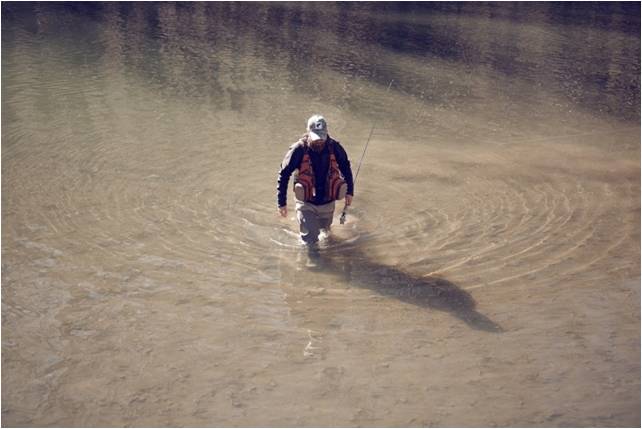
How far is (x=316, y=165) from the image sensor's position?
7.62 metres

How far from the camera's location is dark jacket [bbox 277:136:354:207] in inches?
297

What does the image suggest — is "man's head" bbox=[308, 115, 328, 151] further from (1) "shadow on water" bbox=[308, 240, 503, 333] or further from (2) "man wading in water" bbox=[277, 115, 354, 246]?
(1) "shadow on water" bbox=[308, 240, 503, 333]

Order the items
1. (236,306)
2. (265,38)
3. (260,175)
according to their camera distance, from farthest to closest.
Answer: (265,38)
(260,175)
(236,306)

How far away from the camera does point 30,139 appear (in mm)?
11070

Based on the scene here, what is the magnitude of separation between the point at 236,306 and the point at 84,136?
5684mm

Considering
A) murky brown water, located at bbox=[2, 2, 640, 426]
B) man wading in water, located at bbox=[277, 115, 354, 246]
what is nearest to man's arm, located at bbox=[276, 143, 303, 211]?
Result: man wading in water, located at bbox=[277, 115, 354, 246]

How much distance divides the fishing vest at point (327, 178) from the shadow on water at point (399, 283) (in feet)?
2.16

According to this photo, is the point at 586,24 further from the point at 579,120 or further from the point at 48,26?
the point at 48,26

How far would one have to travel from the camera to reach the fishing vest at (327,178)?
299 inches

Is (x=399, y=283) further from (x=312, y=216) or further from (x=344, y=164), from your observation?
(x=344, y=164)

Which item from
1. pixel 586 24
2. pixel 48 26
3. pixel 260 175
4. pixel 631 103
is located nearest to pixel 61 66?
pixel 48 26

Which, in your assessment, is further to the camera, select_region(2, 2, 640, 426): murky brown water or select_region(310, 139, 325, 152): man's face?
select_region(310, 139, 325, 152): man's face

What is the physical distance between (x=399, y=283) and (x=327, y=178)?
1311 mm

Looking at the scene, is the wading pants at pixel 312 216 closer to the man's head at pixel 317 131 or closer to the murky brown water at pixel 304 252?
the murky brown water at pixel 304 252
